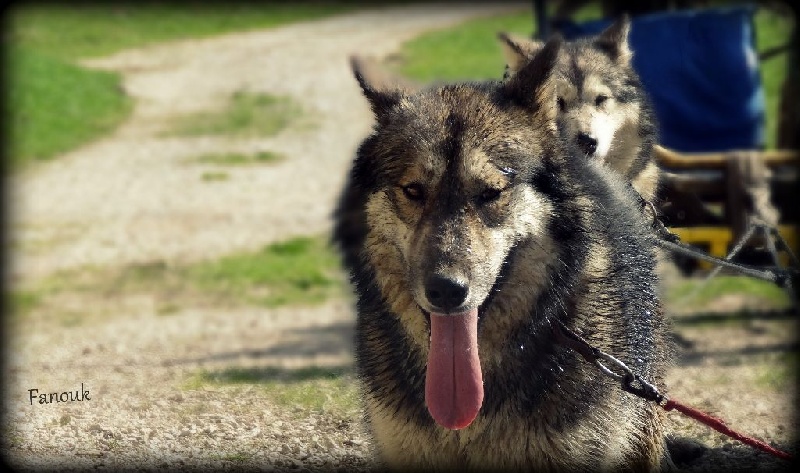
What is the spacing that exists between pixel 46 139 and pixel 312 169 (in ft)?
19.5

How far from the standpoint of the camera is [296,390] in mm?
6824

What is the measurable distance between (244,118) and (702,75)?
1516 centimetres

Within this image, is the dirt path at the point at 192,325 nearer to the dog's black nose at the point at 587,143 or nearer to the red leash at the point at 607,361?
the red leash at the point at 607,361

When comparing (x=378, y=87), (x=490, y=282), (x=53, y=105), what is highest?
(x=378, y=87)

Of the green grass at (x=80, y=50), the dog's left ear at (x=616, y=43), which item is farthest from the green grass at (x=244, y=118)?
the dog's left ear at (x=616, y=43)

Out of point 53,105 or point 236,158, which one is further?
point 53,105

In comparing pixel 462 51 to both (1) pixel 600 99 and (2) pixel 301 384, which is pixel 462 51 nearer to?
(2) pixel 301 384

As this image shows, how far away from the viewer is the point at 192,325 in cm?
1140

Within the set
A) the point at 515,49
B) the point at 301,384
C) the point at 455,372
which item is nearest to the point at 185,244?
the point at 301,384

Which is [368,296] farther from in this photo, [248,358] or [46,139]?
[46,139]

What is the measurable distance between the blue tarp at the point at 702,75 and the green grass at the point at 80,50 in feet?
24.6

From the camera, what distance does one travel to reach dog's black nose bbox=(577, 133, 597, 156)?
16.6 feet

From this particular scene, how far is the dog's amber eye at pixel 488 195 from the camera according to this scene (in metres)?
3.73

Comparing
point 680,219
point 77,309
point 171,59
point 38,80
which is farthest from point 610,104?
point 171,59
